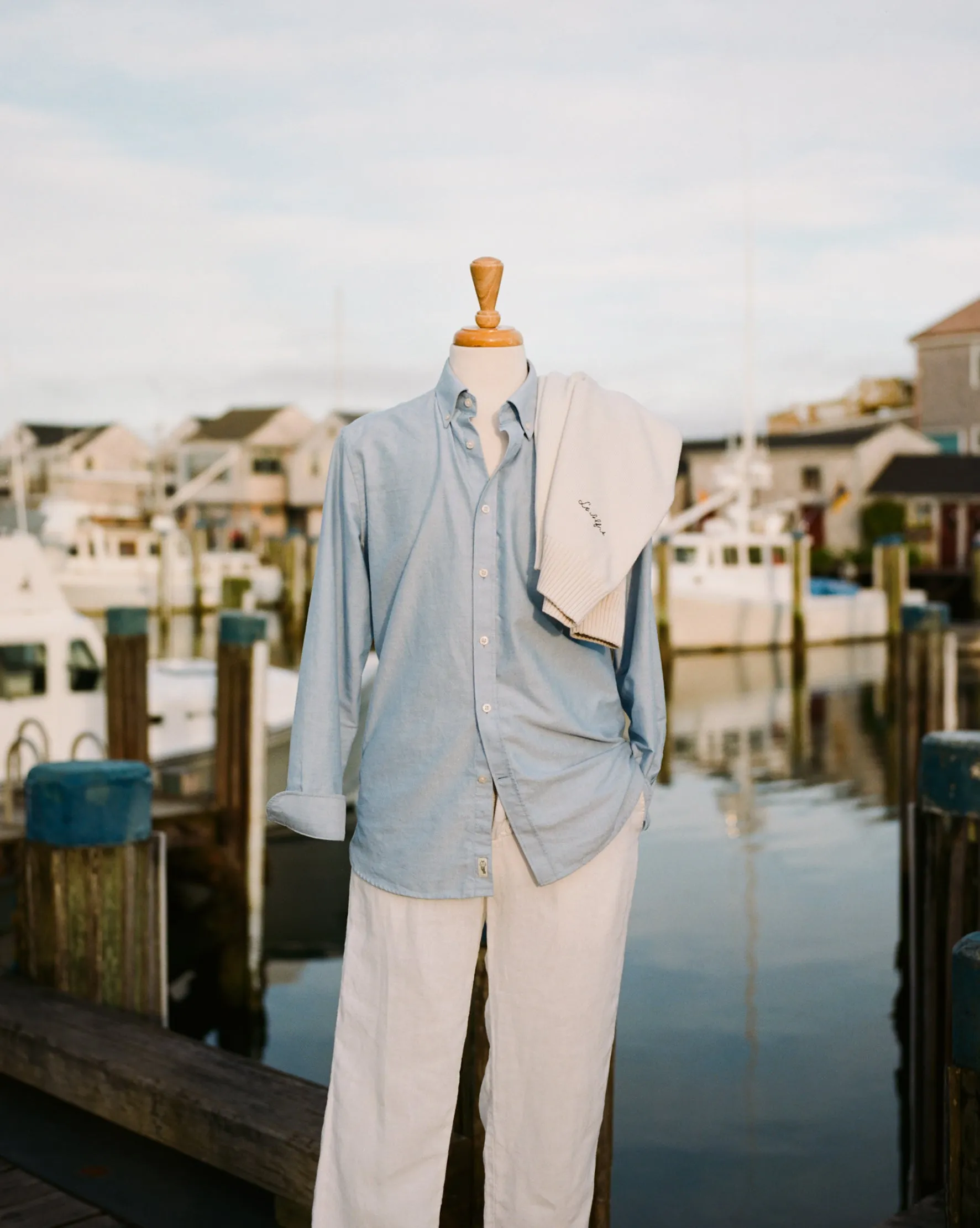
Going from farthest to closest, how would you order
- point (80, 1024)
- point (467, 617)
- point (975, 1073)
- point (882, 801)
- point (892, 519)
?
1. point (892, 519)
2. point (882, 801)
3. point (80, 1024)
4. point (467, 617)
5. point (975, 1073)

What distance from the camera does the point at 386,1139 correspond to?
7.54 feet

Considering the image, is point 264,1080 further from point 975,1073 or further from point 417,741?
point 975,1073

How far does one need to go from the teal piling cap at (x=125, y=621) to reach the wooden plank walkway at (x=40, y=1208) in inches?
189

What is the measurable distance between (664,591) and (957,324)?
19.9 metres

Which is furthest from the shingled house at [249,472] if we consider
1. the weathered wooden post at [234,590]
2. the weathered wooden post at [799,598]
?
the weathered wooden post at [799,598]

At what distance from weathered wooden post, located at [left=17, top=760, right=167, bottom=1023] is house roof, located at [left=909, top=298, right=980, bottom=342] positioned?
3749 centimetres

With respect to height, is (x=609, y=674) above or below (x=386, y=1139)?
above

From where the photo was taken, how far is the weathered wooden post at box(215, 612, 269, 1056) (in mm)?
7934

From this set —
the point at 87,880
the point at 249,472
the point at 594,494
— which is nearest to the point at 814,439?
the point at 249,472

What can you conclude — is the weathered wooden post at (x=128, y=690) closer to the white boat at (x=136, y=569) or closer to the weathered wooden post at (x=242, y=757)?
the weathered wooden post at (x=242, y=757)

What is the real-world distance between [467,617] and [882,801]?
420 inches

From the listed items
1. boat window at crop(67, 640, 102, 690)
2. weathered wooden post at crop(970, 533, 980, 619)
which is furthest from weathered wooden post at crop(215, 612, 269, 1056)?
weathered wooden post at crop(970, 533, 980, 619)

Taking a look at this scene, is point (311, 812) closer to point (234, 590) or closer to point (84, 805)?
point (84, 805)

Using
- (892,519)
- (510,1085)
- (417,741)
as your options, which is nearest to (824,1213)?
(510,1085)
